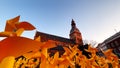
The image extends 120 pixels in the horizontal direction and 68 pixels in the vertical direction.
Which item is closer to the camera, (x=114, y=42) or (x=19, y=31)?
(x=19, y=31)

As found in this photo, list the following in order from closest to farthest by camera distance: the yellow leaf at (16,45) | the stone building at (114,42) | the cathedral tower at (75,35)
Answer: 1. the yellow leaf at (16,45)
2. the stone building at (114,42)
3. the cathedral tower at (75,35)

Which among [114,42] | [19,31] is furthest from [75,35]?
[19,31]

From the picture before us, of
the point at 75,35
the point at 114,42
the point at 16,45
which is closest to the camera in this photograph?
the point at 16,45

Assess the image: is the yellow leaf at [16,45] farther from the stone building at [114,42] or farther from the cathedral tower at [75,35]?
the cathedral tower at [75,35]

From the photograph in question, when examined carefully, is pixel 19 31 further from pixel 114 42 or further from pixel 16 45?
pixel 114 42

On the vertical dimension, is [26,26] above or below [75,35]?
below

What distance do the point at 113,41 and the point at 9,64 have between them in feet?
171

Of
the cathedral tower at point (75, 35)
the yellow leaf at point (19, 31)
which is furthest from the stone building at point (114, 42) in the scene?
the yellow leaf at point (19, 31)

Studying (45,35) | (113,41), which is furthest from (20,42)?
(113,41)

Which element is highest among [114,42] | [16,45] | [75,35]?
[75,35]

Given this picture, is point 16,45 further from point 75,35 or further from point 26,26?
point 75,35

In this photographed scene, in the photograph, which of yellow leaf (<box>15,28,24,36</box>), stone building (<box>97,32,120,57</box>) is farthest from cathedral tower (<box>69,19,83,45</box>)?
yellow leaf (<box>15,28,24,36</box>)

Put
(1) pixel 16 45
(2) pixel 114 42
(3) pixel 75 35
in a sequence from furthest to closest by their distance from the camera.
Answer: (3) pixel 75 35, (2) pixel 114 42, (1) pixel 16 45

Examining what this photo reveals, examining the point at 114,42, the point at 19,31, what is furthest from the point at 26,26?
the point at 114,42
